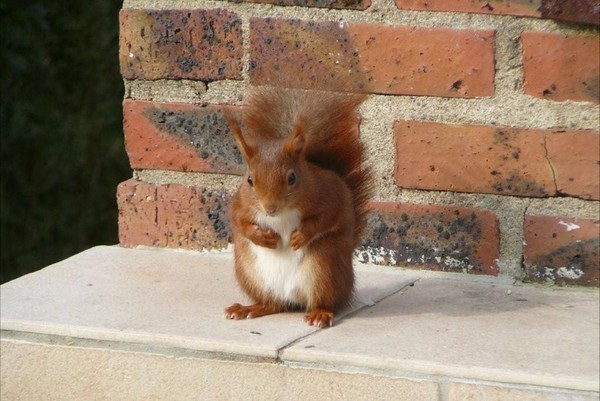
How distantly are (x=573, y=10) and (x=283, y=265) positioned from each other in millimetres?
524

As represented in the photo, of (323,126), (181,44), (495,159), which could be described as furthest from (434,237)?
(181,44)

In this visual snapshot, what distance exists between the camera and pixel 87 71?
10.4 feet

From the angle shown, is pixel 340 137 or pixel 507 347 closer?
pixel 507 347

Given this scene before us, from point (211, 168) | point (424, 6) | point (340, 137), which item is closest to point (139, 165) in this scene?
point (211, 168)

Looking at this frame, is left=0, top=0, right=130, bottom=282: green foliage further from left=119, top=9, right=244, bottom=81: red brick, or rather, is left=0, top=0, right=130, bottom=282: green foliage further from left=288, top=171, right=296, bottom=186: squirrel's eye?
left=288, top=171, right=296, bottom=186: squirrel's eye

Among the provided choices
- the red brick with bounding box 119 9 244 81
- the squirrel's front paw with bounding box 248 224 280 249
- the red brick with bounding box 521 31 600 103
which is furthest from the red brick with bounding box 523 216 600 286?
the red brick with bounding box 119 9 244 81

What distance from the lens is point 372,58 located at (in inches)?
76.7

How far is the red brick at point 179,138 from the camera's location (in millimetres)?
2062

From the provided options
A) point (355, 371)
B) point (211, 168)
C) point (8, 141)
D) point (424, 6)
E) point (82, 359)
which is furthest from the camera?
point (8, 141)

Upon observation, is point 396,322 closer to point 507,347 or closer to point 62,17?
point 507,347

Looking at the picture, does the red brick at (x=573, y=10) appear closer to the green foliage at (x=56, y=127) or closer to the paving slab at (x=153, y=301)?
the paving slab at (x=153, y=301)

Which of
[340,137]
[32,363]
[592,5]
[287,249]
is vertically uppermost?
[592,5]

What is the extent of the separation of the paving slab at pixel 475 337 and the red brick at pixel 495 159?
15 centimetres

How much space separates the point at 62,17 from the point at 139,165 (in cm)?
107
